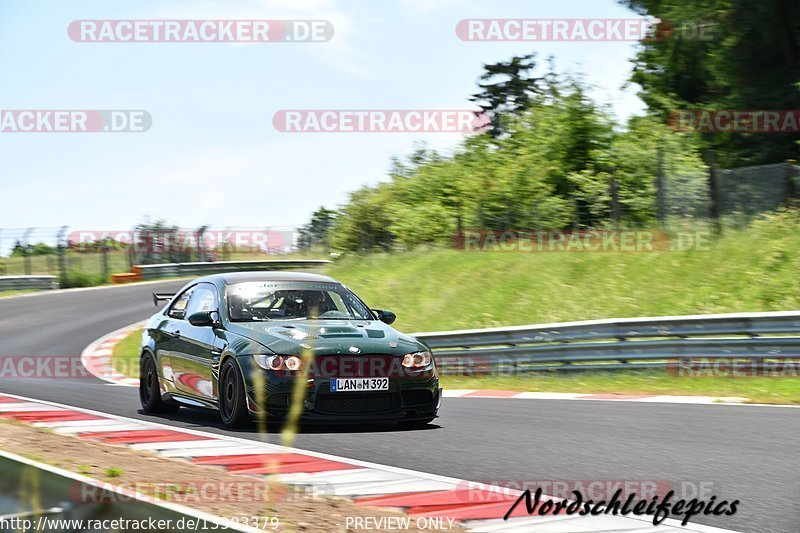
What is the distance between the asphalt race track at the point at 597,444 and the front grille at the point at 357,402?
0.20 metres

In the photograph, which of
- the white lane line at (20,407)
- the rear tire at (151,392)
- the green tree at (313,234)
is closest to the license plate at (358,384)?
the rear tire at (151,392)

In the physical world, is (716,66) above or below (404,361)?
above

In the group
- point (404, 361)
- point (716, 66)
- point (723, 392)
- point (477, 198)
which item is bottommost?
point (723, 392)

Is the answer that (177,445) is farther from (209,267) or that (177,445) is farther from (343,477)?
(209,267)

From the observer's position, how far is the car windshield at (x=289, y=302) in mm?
9680

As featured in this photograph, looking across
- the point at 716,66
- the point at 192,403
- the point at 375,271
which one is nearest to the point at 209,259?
the point at 375,271

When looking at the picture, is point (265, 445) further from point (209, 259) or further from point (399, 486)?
point (209, 259)

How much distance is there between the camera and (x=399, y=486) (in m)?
6.14

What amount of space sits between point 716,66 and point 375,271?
421 inches

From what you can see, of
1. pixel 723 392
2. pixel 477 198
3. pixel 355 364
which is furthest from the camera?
pixel 477 198

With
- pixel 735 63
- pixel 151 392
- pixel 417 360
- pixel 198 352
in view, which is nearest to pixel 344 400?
pixel 417 360

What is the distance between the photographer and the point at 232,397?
886 cm

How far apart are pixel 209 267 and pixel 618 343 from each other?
32.4m

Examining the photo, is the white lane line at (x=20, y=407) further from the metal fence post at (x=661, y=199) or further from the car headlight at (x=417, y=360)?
the metal fence post at (x=661, y=199)
